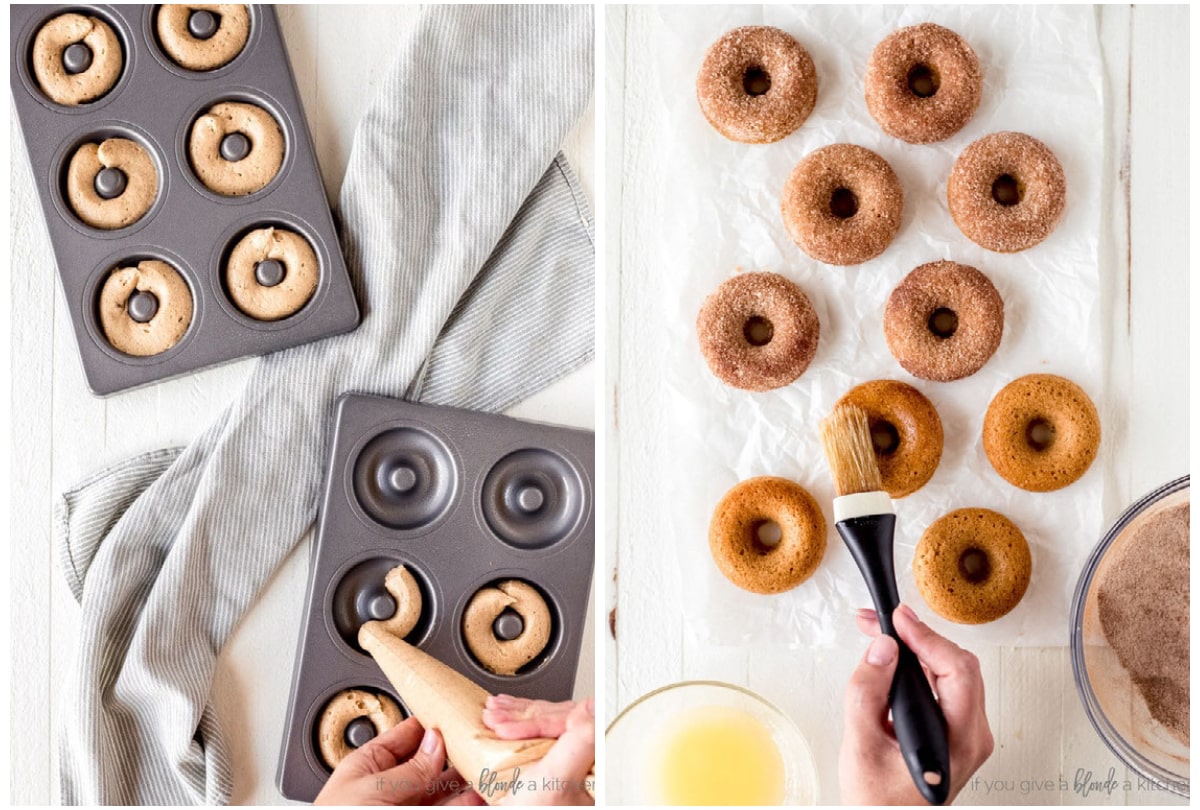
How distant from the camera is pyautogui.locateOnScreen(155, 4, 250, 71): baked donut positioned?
1288mm

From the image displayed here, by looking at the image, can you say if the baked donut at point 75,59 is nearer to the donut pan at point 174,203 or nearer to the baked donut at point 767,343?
the donut pan at point 174,203

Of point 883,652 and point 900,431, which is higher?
point 900,431

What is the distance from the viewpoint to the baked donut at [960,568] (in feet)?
3.89

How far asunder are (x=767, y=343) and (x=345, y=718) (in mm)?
833

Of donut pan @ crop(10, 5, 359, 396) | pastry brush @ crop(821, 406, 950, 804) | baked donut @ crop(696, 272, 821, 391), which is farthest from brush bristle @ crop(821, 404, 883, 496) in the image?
donut pan @ crop(10, 5, 359, 396)

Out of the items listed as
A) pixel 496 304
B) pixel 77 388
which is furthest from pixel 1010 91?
pixel 77 388

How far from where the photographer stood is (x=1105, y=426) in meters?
1.23

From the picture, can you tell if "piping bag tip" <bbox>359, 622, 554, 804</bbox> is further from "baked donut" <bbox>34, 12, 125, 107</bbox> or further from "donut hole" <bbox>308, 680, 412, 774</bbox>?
"baked donut" <bbox>34, 12, 125, 107</bbox>

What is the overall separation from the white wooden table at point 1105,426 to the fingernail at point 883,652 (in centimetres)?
21

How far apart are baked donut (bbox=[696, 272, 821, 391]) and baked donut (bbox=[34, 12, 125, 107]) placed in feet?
3.15

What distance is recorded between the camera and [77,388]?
1320 mm

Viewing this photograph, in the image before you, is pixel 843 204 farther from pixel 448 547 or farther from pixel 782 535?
pixel 448 547

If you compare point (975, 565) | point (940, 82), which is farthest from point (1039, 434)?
point (940, 82)

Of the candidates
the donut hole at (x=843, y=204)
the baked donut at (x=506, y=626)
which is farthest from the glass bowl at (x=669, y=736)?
the donut hole at (x=843, y=204)
